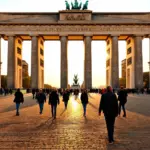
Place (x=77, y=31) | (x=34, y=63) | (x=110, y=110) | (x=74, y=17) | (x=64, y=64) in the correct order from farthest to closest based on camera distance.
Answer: (x=74, y=17) < (x=77, y=31) < (x=64, y=64) < (x=34, y=63) < (x=110, y=110)

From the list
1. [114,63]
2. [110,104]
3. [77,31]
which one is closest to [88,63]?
[114,63]

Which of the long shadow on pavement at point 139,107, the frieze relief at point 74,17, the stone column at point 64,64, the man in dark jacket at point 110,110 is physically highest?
the frieze relief at point 74,17

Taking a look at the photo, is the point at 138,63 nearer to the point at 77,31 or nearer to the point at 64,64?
the point at 77,31

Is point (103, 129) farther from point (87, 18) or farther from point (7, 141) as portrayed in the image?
point (87, 18)

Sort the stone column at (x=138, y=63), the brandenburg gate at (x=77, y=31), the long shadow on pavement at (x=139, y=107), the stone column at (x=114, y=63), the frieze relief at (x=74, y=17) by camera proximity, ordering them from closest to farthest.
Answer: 1. the long shadow on pavement at (x=139, y=107)
2. the stone column at (x=138, y=63)
3. the stone column at (x=114, y=63)
4. the brandenburg gate at (x=77, y=31)
5. the frieze relief at (x=74, y=17)

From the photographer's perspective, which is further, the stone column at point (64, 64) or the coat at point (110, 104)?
the stone column at point (64, 64)

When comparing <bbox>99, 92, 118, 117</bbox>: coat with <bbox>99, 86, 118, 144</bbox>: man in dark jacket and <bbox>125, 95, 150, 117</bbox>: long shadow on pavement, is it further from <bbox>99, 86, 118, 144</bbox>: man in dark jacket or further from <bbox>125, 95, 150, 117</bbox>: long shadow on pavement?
<bbox>125, 95, 150, 117</bbox>: long shadow on pavement

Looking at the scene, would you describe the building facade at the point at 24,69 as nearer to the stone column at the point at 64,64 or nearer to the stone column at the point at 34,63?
the stone column at the point at 34,63

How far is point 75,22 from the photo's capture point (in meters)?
73.6

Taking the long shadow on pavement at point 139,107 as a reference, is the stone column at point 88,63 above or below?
above

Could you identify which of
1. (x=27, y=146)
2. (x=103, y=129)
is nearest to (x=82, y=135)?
(x=103, y=129)

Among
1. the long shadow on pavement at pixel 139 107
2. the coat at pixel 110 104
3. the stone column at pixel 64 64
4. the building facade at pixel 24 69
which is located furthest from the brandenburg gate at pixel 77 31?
the building facade at pixel 24 69

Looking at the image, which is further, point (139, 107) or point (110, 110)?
point (139, 107)

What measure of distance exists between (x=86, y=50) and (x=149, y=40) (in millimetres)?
17215
